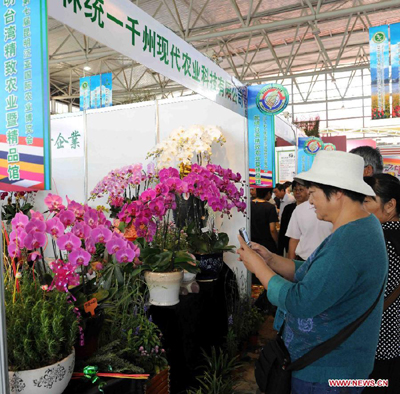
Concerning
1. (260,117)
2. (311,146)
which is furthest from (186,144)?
(311,146)

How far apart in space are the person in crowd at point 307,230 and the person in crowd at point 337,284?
1694mm

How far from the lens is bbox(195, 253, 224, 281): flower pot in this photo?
2.40 m

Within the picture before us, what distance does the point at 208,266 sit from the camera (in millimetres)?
2410

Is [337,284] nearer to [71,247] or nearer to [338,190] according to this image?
[338,190]

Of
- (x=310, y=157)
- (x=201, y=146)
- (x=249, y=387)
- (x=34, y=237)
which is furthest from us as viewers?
(x=310, y=157)

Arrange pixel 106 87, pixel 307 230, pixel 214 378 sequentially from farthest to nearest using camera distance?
pixel 106 87 → pixel 307 230 → pixel 214 378

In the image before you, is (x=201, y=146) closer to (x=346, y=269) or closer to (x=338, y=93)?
(x=346, y=269)

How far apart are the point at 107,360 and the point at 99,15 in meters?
1.34

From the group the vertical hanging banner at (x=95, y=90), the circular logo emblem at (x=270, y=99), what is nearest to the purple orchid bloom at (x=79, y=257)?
the circular logo emblem at (x=270, y=99)

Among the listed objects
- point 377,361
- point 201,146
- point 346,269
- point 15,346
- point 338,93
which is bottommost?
point 377,361

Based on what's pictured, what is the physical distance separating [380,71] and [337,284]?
455cm

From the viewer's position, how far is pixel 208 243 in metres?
2.50

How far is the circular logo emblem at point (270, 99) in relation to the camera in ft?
11.1

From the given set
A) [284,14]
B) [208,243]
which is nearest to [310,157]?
[284,14]
